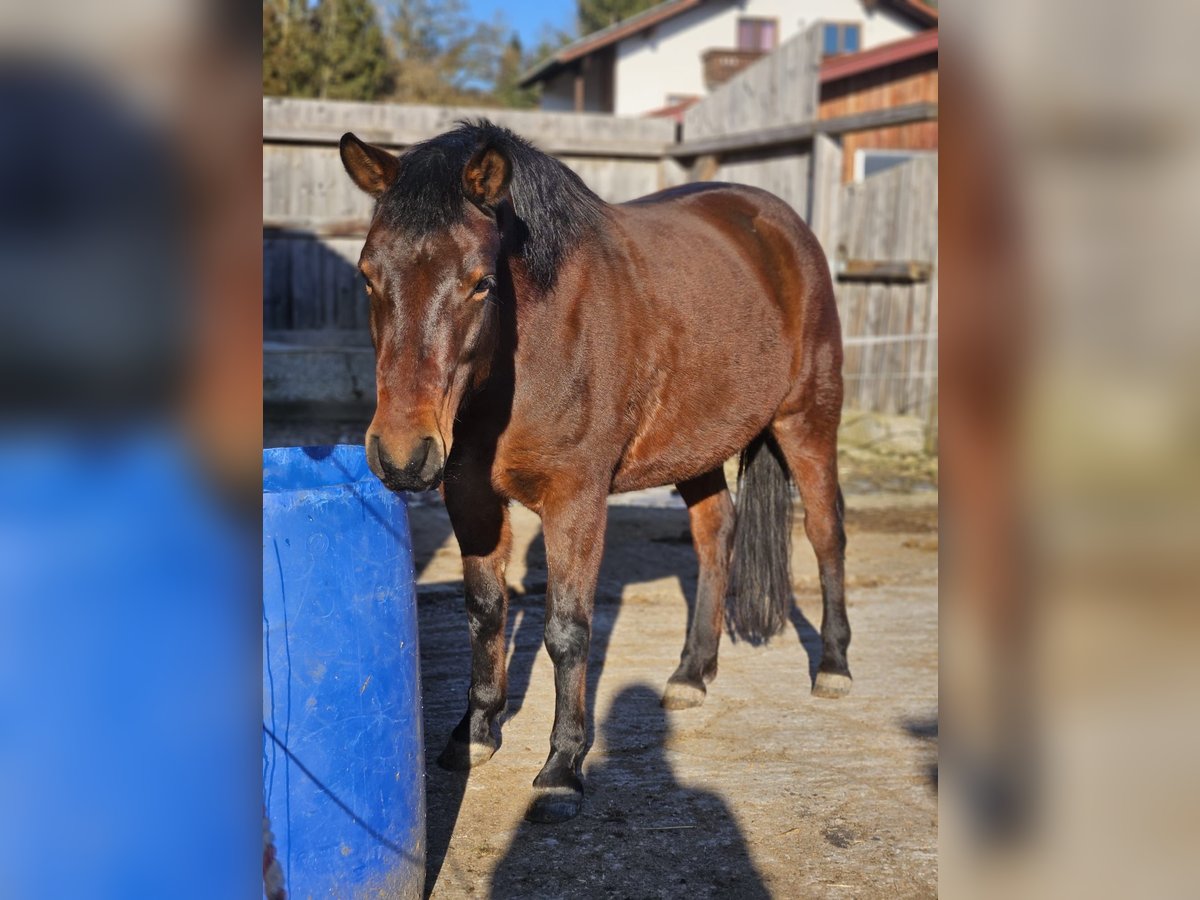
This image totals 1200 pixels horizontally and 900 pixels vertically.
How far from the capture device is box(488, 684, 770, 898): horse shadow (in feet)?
8.92

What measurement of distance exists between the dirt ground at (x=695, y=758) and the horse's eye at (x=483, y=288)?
4.88 feet

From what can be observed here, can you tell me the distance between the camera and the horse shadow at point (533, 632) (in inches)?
128

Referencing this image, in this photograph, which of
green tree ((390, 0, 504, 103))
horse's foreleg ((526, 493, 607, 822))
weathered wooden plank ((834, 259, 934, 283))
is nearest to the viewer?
horse's foreleg ((526, 493, 607, 822))

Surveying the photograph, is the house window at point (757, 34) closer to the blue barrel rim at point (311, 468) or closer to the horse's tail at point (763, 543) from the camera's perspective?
the horse's tail at point (763, 543)

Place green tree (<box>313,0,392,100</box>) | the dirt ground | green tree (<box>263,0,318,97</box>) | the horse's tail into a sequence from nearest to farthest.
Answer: the dirt ground < the horse's tail < green tree (<box>263,0,318,97</box>) < green tree (<box>313,0,392,100</box>)

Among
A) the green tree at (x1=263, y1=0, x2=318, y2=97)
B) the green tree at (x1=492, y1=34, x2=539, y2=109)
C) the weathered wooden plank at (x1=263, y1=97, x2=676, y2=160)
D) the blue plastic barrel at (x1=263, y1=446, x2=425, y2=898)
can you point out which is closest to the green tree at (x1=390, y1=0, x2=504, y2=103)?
the green tree at (x1=492, y1=34, x2=539, y2=109)

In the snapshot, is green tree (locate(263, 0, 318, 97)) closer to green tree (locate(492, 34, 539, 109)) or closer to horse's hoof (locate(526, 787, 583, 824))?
horse's hoof (locate(526, 787, 583, 824))

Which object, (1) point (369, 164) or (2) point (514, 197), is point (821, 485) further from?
(1) point (369, 164)

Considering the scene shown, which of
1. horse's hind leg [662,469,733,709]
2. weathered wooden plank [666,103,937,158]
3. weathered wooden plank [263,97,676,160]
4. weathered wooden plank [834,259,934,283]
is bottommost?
horse's hind leg [662,469,733,709]

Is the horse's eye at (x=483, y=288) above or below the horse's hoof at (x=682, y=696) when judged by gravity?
above

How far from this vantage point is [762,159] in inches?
340

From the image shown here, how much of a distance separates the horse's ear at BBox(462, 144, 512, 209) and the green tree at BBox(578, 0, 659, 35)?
1620 inches
